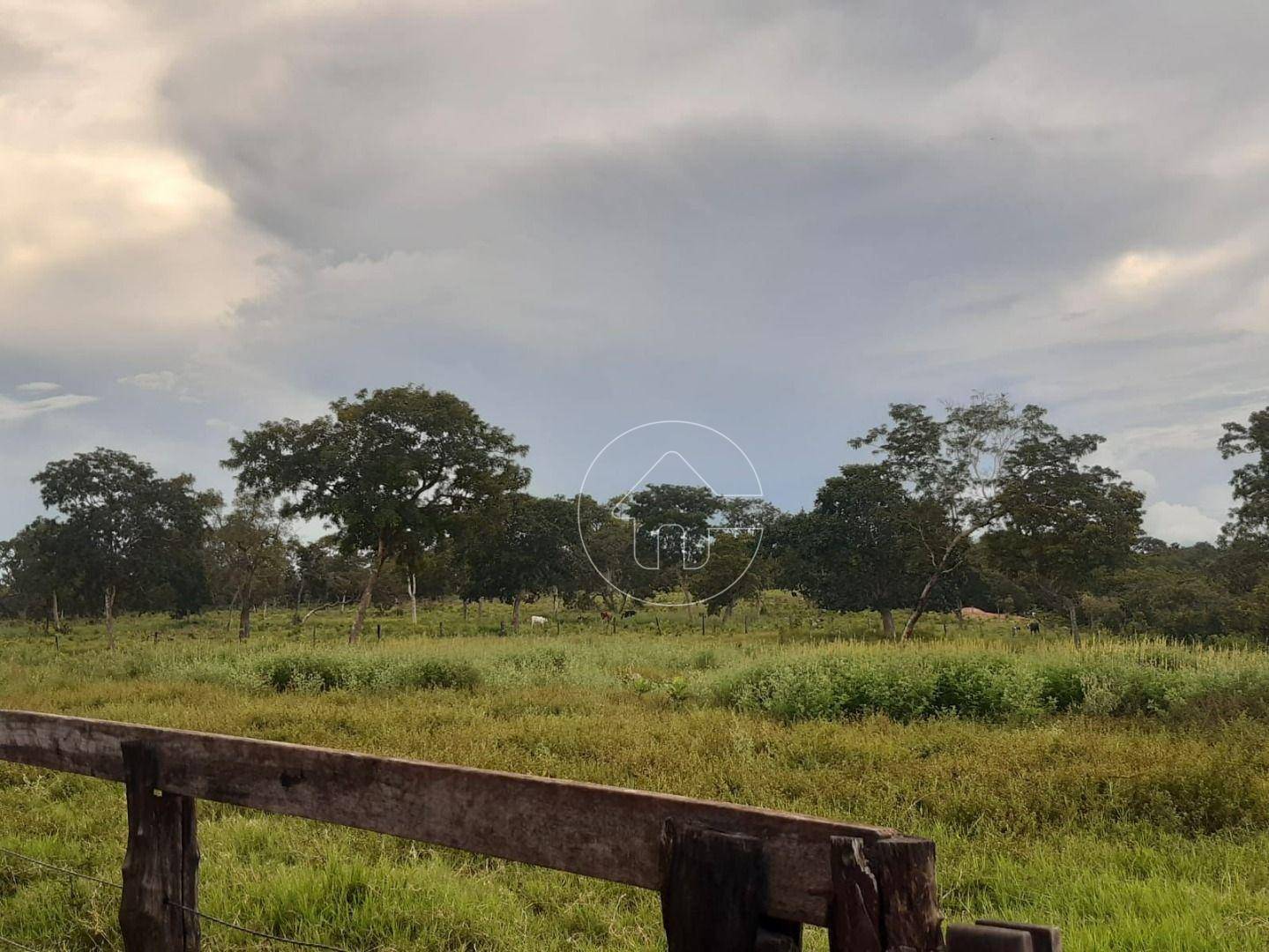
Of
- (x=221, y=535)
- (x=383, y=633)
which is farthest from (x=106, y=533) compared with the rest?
(x=383, y=633)

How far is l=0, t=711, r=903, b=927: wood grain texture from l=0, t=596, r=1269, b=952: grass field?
2.27 meters

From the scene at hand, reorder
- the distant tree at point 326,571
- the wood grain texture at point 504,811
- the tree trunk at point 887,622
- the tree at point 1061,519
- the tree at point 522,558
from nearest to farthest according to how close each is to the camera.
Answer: the wood grain texture at point 504,811 → the tree at point 1061,519 → the tree trunk at point 887,622 → the tree at point 522,558 → the distant tree at point 326,571

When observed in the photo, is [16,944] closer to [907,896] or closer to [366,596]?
[907,896]

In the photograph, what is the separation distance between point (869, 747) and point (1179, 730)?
502cm

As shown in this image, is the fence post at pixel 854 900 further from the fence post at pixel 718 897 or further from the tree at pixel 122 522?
the tree at pixel 122 522

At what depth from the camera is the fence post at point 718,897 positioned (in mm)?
2084

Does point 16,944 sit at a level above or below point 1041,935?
below

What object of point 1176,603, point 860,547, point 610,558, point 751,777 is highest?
point 860,547

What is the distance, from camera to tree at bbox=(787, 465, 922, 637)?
153 feet

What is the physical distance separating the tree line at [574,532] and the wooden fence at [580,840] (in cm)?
3537

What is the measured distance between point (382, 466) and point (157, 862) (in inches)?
1460

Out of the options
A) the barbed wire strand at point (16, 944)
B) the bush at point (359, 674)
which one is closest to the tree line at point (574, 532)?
the bush at point (359, 674)

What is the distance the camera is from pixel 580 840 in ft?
8.00

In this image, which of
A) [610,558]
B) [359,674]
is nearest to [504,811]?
[359,674]
